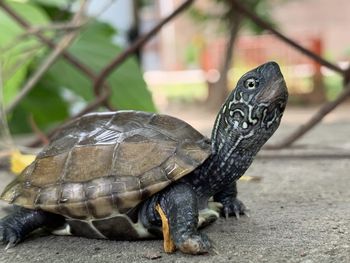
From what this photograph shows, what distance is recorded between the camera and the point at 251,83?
92 cm

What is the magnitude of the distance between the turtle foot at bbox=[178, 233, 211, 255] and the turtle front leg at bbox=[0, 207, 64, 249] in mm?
264

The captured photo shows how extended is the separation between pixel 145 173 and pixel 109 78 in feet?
3.28

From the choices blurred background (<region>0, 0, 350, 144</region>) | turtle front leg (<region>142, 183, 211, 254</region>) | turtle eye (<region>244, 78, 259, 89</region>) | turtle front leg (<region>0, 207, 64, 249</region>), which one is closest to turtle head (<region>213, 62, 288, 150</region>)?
turtle eye (<region>244, 78, 259, 89</region>)

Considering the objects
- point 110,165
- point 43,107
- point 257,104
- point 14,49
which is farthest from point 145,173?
point 43,107

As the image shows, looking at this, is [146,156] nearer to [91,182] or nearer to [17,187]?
[91,182]

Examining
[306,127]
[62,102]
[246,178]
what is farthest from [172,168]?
[62,102]

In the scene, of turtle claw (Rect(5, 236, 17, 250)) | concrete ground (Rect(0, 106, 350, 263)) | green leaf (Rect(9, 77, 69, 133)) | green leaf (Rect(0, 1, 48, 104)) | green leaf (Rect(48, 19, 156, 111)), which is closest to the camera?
concrete ground (Rect(0, 106, 350, 263))

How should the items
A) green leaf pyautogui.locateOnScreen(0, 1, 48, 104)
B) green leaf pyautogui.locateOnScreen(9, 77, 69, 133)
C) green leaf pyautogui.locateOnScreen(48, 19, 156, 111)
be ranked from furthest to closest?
green leaf pyautogui.locateOnScreen(9, 77, 69, 133)
green leaf pyautogui.locateOnScreen(48, 19, 156, 111)
green leaf pyautogui.locateOnScreen(0, 1, 48, 104)

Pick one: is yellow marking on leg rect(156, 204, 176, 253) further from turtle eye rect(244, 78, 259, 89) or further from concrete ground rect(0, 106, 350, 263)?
turtle eye rect(244, 78, 259, 89)

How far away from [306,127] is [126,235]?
771 mm

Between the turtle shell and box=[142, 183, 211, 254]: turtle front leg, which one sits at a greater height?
the turtle shell

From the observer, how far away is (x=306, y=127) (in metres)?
1.57

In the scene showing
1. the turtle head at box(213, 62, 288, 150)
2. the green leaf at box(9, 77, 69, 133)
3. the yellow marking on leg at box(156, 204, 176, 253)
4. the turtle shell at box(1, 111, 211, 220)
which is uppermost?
the turtle head at box(213, 62, 288, 150)

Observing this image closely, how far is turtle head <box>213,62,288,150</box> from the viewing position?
910 mm
